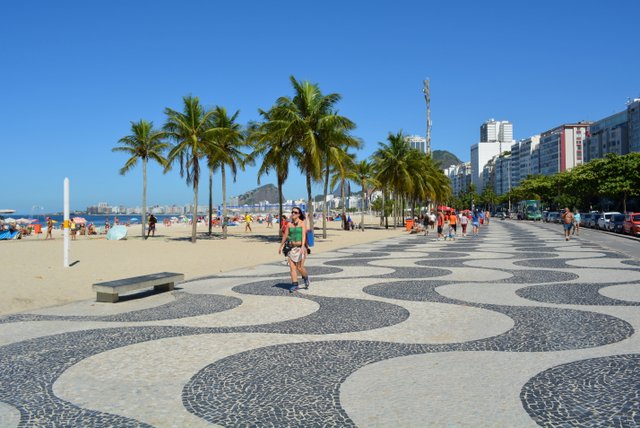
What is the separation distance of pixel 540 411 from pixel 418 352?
1725 millimetres

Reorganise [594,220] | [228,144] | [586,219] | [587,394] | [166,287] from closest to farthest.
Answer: [587,394], [166,287], [228,144], [594,220], [586,219]

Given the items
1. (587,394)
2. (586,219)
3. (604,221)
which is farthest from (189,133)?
(586,219)

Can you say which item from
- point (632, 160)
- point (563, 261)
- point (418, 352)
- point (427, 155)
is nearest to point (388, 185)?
point (427, 155)

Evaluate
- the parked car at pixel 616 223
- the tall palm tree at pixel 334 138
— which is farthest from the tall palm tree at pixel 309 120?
the parked car at pixel 616 223

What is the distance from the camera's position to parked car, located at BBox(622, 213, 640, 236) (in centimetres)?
3031

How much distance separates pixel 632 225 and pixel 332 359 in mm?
31454

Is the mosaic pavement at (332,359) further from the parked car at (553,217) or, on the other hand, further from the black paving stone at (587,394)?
the parked car at (553,217)

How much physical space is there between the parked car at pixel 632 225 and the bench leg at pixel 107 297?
29798 millimetres

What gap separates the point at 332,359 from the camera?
5172mm

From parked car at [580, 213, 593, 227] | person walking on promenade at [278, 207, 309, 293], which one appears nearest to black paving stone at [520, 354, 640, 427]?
person walking on promenade at [278, 207, 309, 293]

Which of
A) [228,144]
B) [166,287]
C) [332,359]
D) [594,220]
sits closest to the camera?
[332,359]

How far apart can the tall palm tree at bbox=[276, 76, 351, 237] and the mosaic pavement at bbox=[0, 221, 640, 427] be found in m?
15.4

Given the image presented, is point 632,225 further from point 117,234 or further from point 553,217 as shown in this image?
point 553,217

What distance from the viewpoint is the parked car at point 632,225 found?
30312 millimetres
